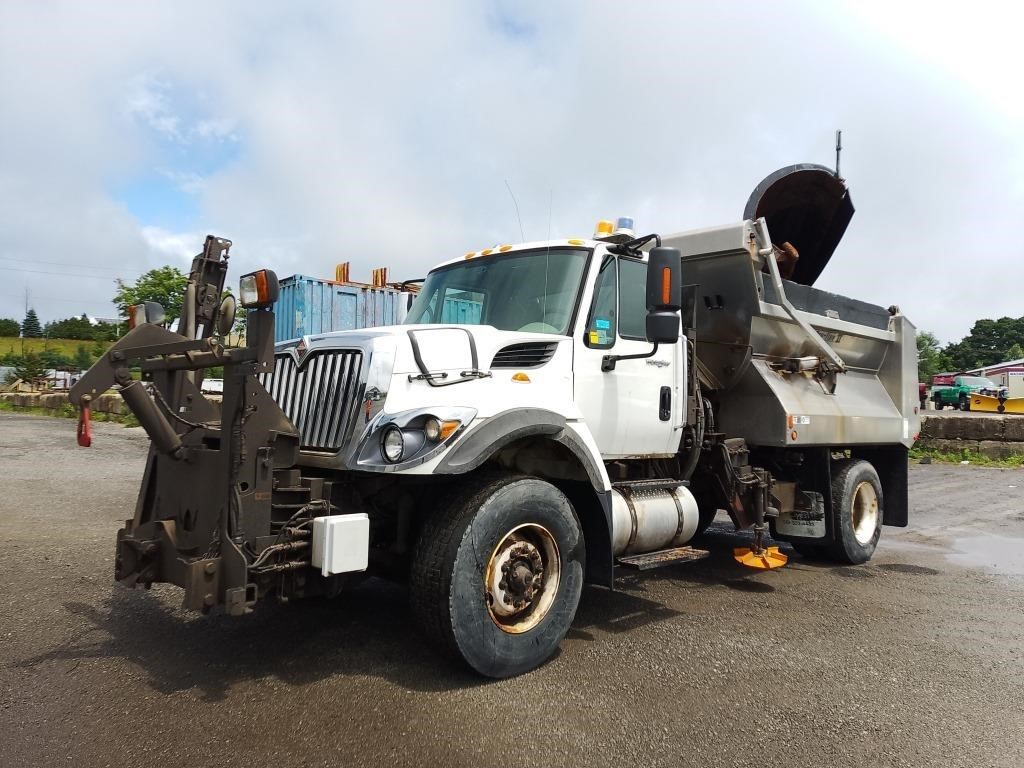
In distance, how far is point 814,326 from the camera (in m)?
7.32

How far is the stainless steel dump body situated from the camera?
21.7ft

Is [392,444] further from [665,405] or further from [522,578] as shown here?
[665,405]

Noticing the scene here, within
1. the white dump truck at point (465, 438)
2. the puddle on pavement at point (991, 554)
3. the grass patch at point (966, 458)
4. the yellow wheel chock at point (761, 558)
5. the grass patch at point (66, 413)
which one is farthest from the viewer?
the grass patch at point (66, 413)

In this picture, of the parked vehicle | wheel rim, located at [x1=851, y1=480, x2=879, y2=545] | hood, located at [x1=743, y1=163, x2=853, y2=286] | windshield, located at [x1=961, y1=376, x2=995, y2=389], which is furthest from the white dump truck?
windshield, located at [x1=961, y1=376, x2=995, y2=389]

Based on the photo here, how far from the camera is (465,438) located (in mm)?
3979

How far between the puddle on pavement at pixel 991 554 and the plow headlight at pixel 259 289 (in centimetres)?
A: 751

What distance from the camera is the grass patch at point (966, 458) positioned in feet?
51.9

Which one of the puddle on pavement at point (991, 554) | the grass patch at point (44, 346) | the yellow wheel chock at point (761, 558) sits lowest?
the puddle on pavement at point (991, 554)

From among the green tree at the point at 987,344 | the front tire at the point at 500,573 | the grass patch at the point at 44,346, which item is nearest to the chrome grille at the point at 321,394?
the front tire at the point at 500,573

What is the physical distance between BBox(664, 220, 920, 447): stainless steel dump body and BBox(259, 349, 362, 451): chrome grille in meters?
3.12

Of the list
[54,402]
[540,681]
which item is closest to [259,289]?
[540,681]

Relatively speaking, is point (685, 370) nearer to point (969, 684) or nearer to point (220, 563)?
point (969, 684)

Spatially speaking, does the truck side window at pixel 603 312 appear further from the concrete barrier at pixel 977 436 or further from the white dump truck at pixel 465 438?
the concrete barrier at pixel 977 436

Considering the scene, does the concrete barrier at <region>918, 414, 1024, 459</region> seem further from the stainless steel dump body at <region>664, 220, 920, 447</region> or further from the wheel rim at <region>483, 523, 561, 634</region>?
the wheel rim at <region>483, 523, 561, 634</region>
